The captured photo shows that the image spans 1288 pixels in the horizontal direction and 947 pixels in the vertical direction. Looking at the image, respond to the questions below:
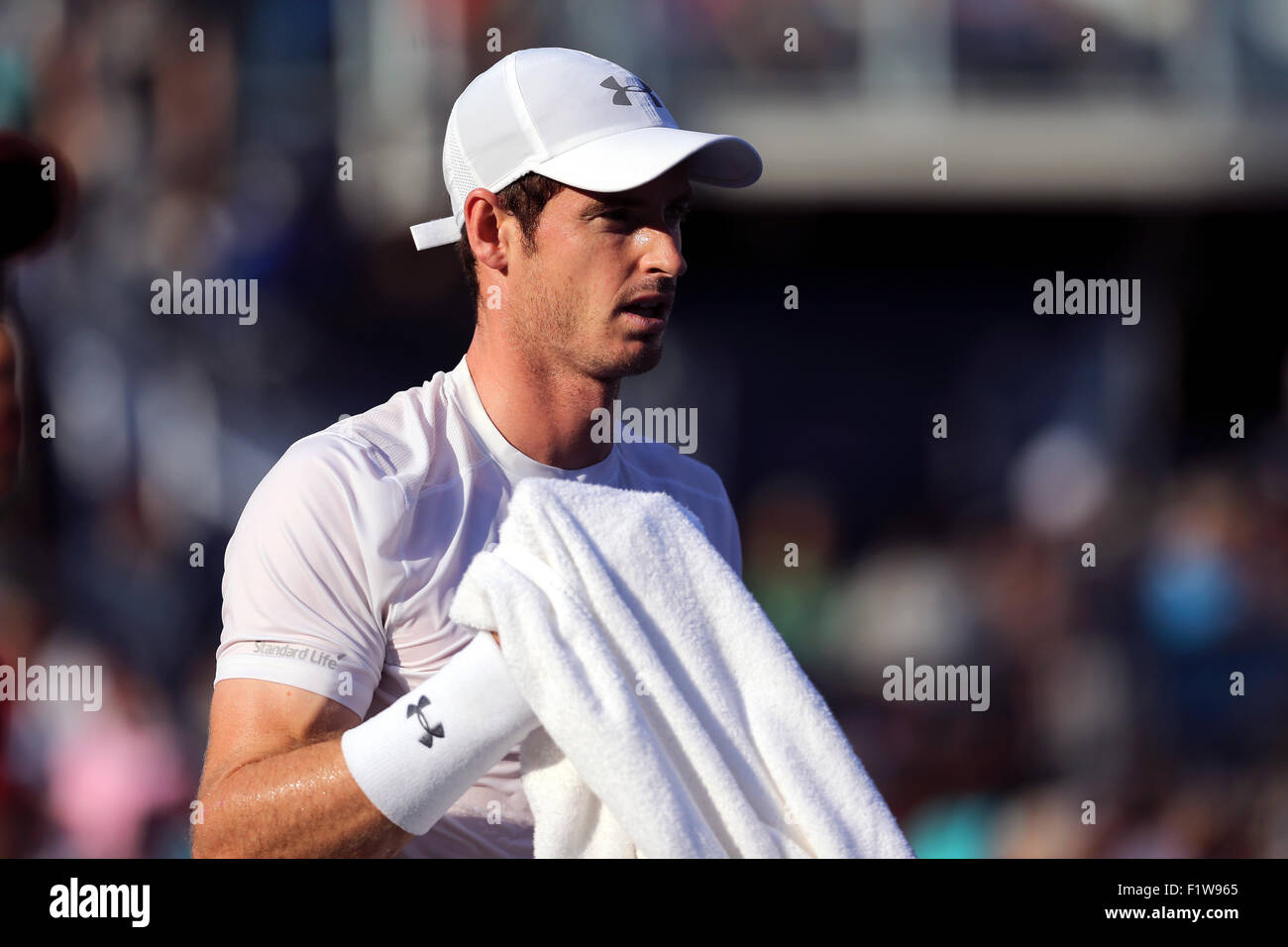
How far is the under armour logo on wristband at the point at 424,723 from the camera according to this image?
1193 mm

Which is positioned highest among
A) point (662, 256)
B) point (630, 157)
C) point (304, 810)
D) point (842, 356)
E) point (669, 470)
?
point (630, 157)

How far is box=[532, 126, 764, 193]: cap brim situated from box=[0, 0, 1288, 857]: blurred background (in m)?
1.38

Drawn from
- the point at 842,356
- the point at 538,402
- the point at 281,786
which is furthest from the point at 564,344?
the point at 842,356

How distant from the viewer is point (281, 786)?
1.23 m

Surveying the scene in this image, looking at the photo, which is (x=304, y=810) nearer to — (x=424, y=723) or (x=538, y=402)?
(x=424, y=723)

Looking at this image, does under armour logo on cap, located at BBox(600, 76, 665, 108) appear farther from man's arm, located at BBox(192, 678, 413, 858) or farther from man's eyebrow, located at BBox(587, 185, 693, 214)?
man's arm, located at BBox(192, 678, 413, 858)

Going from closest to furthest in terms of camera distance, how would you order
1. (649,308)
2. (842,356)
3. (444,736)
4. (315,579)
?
(444,736), (315,579), (649,308), (842,356)

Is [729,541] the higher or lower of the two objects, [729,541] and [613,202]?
the lower

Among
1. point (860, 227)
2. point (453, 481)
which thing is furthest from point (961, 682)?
point (453, 481)

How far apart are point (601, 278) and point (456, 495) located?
0.94 feet

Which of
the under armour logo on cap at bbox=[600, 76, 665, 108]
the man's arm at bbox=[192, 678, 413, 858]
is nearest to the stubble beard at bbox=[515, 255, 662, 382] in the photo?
the under armour logo on cap at bbox=[600, 76, 665, 108]

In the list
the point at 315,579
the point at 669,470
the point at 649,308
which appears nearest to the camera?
the point at 315,579

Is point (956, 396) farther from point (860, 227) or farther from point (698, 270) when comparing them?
point (698, 270)
